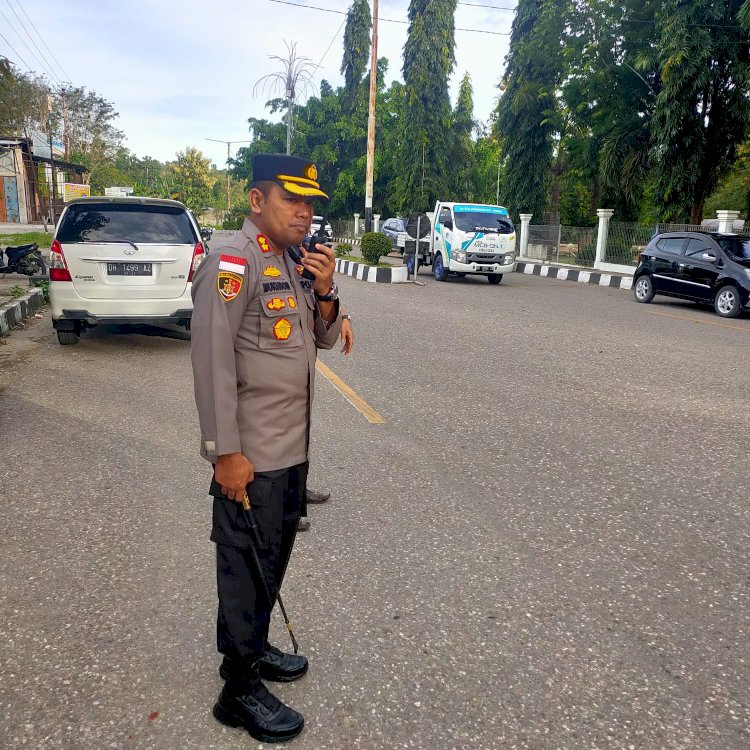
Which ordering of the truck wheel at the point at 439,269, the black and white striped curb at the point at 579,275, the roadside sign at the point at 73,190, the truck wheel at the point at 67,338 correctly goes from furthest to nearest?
the roadside sign at the point at 73,190 → the black and white striped curb at the point at 579,275 → the truck wheel at the point at 439,269 → the truck wheel at the point at 67,338

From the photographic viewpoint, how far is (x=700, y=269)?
44.5 feet

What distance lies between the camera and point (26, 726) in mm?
2303

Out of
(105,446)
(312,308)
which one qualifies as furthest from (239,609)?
(105,446)

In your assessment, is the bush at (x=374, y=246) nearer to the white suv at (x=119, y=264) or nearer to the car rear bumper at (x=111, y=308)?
the white suv at (x=119, y=264)

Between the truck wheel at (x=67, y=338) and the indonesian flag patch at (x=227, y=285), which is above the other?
the indonesian flag patch at (x=227, y=285)

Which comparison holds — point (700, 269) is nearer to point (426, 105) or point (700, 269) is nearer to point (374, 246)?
point (374, 246)

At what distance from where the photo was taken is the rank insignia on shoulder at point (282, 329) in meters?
2.19

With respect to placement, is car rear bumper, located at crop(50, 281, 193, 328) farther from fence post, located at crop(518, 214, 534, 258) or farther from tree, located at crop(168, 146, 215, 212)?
A: tree, located at crop(168, 146, 215, 212)

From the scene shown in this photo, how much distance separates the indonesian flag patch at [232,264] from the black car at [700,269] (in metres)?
12.4

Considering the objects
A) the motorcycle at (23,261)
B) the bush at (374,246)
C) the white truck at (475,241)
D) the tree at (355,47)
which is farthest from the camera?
the tree at (355,47)

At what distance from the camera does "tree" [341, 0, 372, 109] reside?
1869 inches

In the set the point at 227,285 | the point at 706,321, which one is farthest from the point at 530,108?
the point at 227,285

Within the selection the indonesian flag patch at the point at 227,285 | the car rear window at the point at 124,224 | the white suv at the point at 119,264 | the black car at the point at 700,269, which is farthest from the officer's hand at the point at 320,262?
the black car at the point at 700,269

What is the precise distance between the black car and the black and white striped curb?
4127 mm
